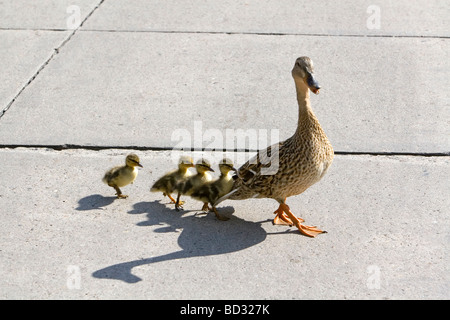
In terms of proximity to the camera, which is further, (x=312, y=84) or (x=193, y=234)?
(x=193, y=234)

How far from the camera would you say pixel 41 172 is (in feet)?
20.2

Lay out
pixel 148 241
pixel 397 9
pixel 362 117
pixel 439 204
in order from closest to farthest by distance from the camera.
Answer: pixel 148 241 < pixel 439 204 < pixel 362 117 < pixel 397 9

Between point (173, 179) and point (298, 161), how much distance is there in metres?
1.06

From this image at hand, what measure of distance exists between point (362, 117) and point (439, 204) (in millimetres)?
1584

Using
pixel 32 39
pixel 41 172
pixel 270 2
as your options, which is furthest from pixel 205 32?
pixel 41 172

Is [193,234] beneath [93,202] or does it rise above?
beneath

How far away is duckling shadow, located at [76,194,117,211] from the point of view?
5684 millimetres

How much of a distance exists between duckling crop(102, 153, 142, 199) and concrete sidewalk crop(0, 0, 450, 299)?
131 mm

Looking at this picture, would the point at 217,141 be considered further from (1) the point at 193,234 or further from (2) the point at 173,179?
(1) the point at 193,234

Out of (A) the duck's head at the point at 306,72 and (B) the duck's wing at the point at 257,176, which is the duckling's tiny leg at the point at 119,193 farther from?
(A) the duck's head at the point at 306,72

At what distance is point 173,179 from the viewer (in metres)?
Result: 5.70

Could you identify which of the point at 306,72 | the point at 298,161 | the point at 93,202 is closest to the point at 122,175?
the point at 93,202

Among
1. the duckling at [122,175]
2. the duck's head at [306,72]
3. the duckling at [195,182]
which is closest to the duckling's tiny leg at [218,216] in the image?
the duckling at [195,182]
